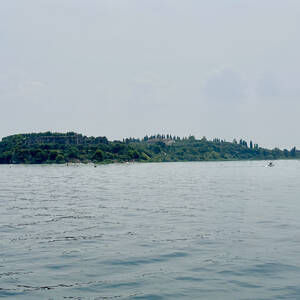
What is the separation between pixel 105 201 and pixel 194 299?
126ft

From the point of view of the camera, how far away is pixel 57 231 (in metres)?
32.4

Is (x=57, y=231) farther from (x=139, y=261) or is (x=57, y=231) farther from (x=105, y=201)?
(x=105, y=201)

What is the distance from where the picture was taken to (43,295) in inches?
685

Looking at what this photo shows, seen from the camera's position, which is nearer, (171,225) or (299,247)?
(299,247)

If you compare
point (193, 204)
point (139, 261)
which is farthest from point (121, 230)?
point (193, 204)

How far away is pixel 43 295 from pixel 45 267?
14.8ft

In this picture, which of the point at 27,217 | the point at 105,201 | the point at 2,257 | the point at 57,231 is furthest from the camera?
the point at 105,201

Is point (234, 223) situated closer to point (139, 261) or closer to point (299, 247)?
point (299, 247)

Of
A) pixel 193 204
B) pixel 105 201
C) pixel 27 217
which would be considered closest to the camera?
pixel 27 217

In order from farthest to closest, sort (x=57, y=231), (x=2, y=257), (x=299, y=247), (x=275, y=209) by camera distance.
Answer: (x=275, y=209) → (x=57, y=231) → (x=299, y=247) → (x=2, y=257)

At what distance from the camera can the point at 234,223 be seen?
118ft

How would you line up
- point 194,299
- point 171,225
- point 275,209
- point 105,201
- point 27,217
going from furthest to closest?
point 105,201 < point 275,209 < point 27,217 < point 171,225 < point 194,299

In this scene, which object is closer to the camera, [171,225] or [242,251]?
[242,251]

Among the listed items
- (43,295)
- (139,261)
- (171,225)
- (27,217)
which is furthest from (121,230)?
(43,295)
